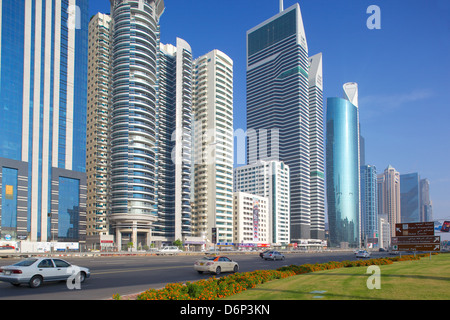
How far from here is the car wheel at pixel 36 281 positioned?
19594mm

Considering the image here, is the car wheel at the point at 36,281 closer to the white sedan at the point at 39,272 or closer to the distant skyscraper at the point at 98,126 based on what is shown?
the white sedan at the point at 39,272

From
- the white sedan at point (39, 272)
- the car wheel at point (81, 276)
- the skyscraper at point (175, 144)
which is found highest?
the skyscraper at point (175, 144)

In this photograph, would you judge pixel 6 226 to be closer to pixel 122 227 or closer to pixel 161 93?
pixel 122 227

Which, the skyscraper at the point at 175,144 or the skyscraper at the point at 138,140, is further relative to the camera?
the skyscraper at the point at 175,144

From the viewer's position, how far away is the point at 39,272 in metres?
20.0

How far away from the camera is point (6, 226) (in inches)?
3821

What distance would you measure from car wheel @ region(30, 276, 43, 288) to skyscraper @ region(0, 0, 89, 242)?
89.4m

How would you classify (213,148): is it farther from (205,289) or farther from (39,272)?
(205,289)

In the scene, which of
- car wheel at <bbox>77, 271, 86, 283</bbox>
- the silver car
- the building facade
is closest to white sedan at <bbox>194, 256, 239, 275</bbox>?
car wheel at <bbox>77, 271, 86, 283</bbox>

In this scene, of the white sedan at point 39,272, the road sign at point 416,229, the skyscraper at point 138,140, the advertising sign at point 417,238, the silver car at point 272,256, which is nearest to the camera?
the white sedan at point 39,272

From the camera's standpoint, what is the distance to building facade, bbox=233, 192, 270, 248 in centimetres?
17625

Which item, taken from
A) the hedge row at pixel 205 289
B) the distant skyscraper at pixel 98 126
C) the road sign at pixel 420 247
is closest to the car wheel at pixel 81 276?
the hedge row at pixel 205 289

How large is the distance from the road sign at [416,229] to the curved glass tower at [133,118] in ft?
306

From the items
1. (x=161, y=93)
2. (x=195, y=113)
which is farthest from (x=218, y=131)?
(x=161, y=93)
